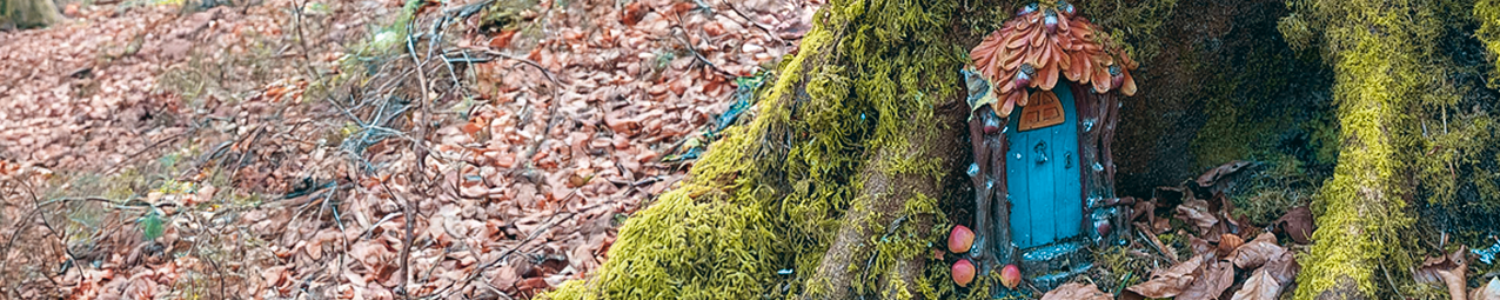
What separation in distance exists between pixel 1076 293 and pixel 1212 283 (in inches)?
14.1

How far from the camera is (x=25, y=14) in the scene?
9.39 metres

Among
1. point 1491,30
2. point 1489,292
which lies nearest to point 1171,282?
point 1489,292

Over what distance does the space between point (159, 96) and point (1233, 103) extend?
6380 mm

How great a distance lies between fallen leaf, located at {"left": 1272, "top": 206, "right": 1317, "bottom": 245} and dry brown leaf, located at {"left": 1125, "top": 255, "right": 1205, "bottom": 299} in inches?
12.1

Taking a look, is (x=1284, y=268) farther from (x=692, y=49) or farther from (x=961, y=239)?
(x=692, y=49)

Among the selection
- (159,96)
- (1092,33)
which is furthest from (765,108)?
(159,96)

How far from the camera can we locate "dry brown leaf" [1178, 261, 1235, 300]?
9.83 ft

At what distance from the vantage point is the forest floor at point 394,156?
4.58m

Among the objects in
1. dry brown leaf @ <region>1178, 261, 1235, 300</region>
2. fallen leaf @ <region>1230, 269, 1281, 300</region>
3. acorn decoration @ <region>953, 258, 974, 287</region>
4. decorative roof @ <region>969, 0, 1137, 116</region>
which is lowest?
acorn decoration @ <region>953, 258, 974, 287</region>

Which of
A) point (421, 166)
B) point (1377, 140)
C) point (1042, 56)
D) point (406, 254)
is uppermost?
point (1042, 56)

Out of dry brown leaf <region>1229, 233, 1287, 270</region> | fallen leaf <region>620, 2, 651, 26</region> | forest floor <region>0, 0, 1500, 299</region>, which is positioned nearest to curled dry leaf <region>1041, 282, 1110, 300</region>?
forest floor <region>0, 0, 1500, 299</region>

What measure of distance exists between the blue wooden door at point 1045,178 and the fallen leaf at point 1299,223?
0.59 metres

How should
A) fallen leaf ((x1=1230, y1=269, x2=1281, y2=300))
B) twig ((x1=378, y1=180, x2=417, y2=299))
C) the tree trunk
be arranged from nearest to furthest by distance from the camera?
fallen leaf ((x1=1230, y1=269, x2=1281, y2=300)) → twig ((x1=378, y1=180, x2=417, y2=299)) → the tree trunk

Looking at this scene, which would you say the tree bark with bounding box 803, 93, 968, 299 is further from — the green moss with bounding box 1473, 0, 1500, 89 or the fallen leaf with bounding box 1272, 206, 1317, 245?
the green moss with bounding box 1473, 0, 1500, 89
